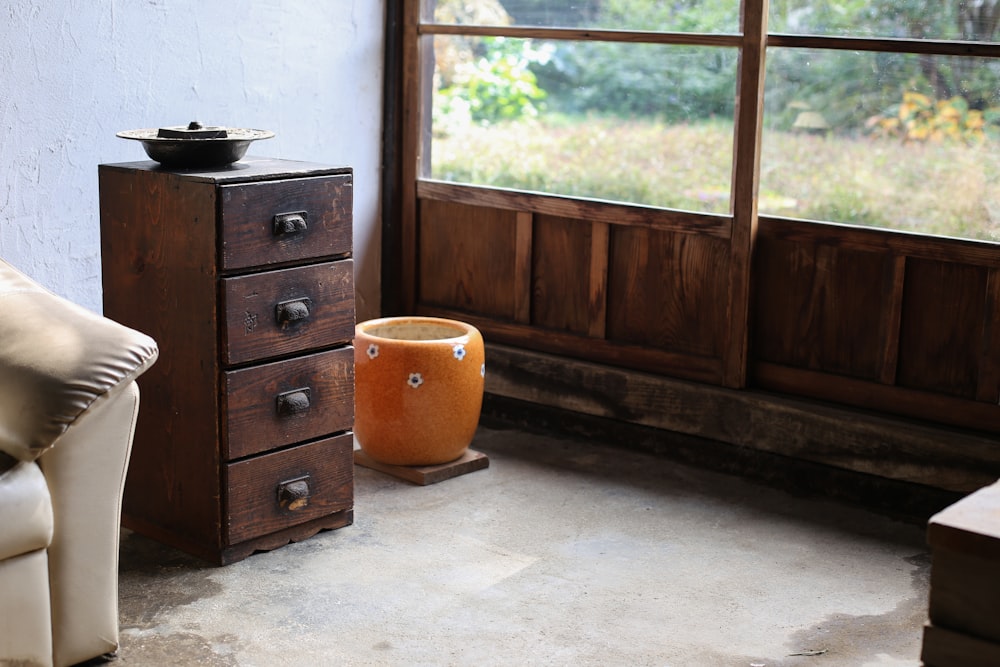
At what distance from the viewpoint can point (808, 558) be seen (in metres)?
2.71

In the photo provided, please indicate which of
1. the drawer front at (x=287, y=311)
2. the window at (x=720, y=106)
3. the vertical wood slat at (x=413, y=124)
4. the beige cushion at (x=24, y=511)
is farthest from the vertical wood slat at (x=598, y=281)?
the beige cushion at (x=24, y=511)

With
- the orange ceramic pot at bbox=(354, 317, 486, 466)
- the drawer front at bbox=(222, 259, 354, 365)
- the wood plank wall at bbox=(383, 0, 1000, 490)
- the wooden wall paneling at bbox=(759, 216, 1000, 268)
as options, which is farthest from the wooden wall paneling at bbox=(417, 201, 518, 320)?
the drawer front at bbox=(222, 259, 354, 365)

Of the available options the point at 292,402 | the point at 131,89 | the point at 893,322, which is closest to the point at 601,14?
the point at 893,322

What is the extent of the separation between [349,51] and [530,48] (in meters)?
0.55

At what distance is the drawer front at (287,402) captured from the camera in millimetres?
2562

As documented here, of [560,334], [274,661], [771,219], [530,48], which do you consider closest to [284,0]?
[530,48]

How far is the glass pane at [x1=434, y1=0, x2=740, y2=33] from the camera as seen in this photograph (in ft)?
10.6

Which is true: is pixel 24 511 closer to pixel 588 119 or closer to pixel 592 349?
pixel 592 349

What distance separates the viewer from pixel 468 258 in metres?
3.76

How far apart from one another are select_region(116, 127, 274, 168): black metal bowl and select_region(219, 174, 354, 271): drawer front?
0.47 feet

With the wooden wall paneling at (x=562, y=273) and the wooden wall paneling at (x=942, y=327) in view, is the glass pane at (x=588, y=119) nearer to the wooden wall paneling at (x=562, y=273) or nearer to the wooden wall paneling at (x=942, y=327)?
the wooden wall paneling at (x=562, y=273)

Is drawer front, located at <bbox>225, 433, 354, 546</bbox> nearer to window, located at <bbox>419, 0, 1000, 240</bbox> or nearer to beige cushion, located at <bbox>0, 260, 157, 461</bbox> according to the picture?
beige cushion, located at <bbox>0, 260, 157, 461</bbox>

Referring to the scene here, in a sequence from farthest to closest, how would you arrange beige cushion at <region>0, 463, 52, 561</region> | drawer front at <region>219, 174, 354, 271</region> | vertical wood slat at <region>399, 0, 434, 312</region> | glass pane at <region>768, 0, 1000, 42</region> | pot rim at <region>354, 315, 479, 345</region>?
1. vertical wood slat at <region>399, 0, 434, 312</region>
2. pot rim at <region>354, 315, 479, 345</region>
3. glass pane at <region>768, 0, 1000, 42</region>
4. drawer front at <region>219, 174, 354, 271</region>
5. beige cushion at <region>0, 463, 52, 561</region>

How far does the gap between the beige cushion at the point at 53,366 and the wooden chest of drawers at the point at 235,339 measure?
0.38 m
